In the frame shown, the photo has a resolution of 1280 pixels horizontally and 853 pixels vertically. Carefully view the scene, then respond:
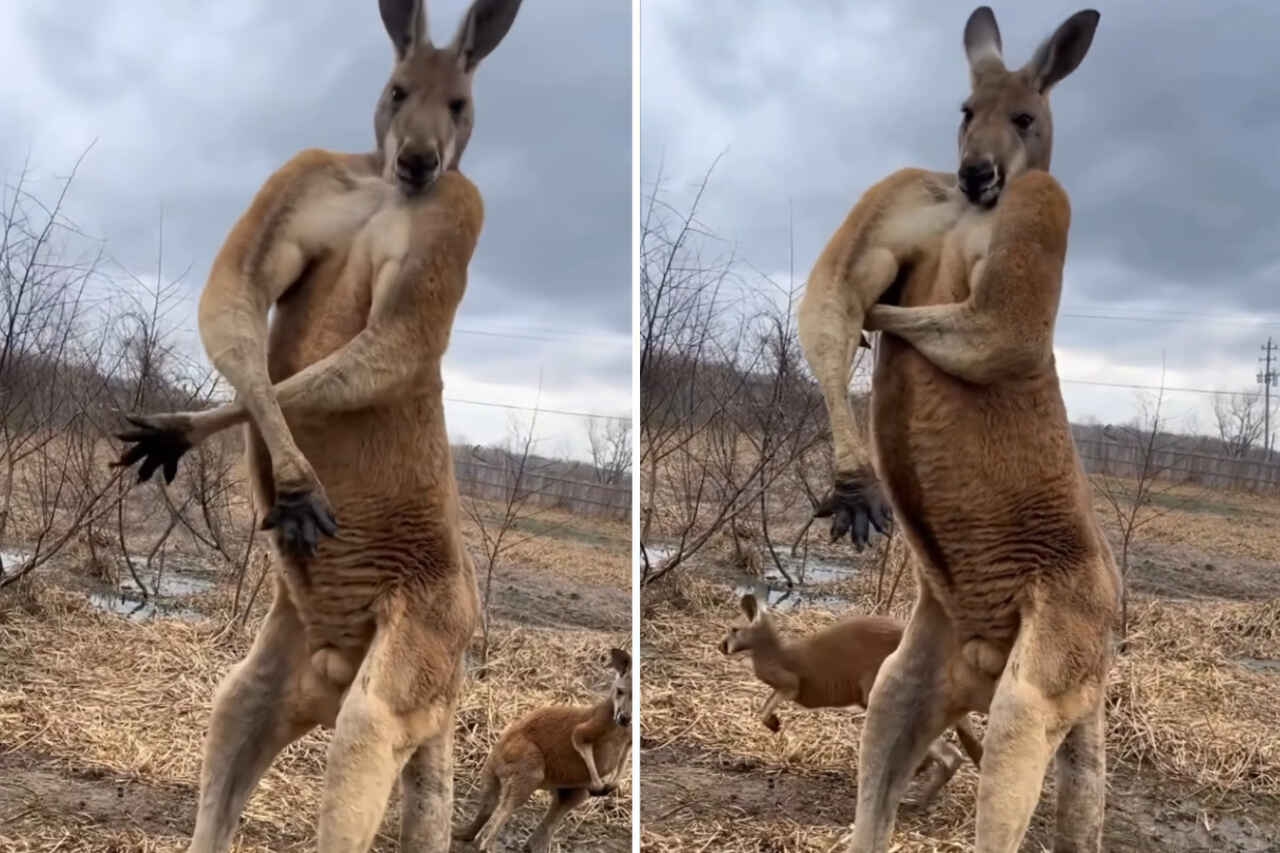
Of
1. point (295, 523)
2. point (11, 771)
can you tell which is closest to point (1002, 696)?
point (295, 523)

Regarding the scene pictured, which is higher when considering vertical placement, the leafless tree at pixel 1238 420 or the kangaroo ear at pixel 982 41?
the kangaroo ear at pixel 982 41

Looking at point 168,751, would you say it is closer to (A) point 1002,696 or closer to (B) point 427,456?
(B) point 427,456

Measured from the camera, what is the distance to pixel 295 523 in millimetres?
2523

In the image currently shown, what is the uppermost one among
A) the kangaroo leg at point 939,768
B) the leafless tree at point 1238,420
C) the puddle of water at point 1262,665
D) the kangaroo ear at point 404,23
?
the kangaroo ear at point 404,23

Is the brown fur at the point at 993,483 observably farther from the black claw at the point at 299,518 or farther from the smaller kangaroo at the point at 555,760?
the black claw at the point at 299,518

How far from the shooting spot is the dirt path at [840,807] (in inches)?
132

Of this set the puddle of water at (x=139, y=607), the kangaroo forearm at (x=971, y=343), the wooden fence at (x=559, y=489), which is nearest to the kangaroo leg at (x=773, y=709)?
the wooden fence at (x=559, y=489)

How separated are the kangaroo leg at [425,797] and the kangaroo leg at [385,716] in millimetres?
34

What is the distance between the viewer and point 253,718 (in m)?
2.70

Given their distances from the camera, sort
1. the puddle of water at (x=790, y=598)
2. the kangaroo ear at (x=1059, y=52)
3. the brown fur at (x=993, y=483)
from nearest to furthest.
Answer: the brown fur at (x=993, y=483), the kangaroo ear at (x=1059, y=52), the puddle of water at (x=790, y=598)

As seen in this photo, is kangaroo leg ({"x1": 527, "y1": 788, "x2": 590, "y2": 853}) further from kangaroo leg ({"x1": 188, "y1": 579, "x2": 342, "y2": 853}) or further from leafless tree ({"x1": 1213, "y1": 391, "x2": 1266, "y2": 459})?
leafless tree ({"x1": 1213, "y1": 391, "x2": 1266, "y2": 459})

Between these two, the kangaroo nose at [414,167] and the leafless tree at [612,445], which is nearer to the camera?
the kangaroo nose at [414,167]

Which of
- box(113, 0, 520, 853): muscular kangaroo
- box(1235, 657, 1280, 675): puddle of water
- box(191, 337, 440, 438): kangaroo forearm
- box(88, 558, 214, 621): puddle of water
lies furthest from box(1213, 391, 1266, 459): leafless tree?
box(88, 558, 214, 621): puddle of water

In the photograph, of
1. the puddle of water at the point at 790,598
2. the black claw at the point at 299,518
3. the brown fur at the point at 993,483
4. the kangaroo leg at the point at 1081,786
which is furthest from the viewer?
the puddle of water at the point at 790,598
